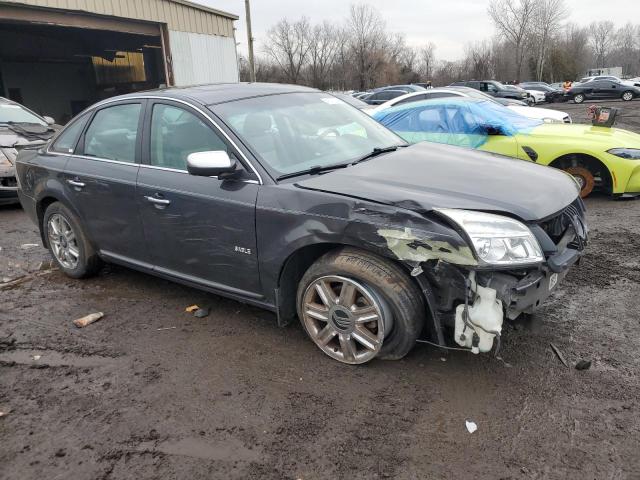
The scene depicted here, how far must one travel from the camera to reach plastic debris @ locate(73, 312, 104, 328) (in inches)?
155

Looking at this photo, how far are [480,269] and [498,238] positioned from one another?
197 mm

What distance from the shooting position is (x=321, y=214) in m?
2.95

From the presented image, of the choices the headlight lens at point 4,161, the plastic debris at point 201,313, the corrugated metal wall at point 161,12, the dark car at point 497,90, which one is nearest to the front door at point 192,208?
the plastic debris at point 201,313

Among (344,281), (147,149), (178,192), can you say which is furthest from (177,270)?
(344,281)

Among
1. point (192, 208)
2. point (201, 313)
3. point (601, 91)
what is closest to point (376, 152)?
point (192, 208)

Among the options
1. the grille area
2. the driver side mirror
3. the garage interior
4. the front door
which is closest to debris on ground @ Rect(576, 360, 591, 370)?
the grille area

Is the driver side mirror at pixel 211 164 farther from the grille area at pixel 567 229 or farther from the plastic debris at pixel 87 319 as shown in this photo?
the grille area at pixel 567 229

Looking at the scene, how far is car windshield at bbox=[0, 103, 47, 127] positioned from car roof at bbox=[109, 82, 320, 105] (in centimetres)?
618

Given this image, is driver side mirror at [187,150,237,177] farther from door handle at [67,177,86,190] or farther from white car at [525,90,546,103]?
white car at [525,90,546,103]

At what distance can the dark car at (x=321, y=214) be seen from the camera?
2.70m

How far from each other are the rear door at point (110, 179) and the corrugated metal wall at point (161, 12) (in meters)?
12.0

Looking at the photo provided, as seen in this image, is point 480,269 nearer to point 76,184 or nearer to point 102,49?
point 76,184

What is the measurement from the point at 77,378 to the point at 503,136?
240 inches

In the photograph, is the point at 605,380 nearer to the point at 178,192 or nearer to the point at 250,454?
the point at 250,454
